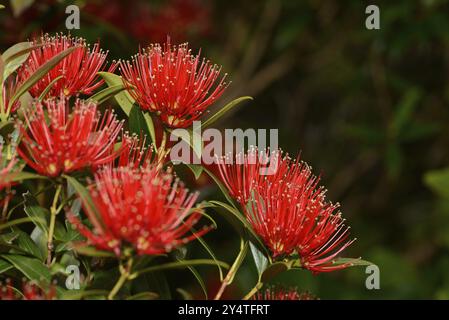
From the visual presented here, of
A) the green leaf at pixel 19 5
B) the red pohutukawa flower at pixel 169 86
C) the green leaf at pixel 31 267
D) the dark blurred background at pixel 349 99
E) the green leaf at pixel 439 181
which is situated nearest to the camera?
the green leaf at pixel 31 267

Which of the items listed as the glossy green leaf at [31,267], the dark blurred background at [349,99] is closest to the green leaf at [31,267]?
the glossy green leaf at [31,267]

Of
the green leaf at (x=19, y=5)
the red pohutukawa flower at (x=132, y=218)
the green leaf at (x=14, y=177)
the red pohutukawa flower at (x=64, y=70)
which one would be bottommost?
the red pohutukawa flower at (x=132, y=218)

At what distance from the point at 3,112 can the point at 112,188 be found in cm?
27

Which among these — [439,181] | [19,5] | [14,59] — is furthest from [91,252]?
[439,181]

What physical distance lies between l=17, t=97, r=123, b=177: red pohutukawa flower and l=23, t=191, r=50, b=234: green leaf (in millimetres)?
93

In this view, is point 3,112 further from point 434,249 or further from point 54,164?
point 434,249

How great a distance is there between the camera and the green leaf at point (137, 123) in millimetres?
1096

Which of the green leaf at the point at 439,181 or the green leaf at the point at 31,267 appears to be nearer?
the green leaf at the point at 31,267

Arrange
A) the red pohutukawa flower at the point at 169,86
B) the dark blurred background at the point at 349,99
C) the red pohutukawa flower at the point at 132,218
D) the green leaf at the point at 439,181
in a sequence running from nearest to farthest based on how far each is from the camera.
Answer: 1. the red pohutukawa flower at the point at 132,218
2. the red pohutukawa flower at the point at 169,86
3. the dark blurred background at the point at 349,99
4. the green leaf at the point at 439,181

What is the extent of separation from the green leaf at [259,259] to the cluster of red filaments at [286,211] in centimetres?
2

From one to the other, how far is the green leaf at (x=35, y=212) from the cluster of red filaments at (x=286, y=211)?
276 millimetres

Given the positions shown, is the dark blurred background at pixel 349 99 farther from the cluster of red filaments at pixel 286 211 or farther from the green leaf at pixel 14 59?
the cluster of red filaments at pixel 286 211

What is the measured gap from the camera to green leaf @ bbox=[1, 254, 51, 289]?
94 centimetres

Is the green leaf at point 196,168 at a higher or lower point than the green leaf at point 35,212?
higher
